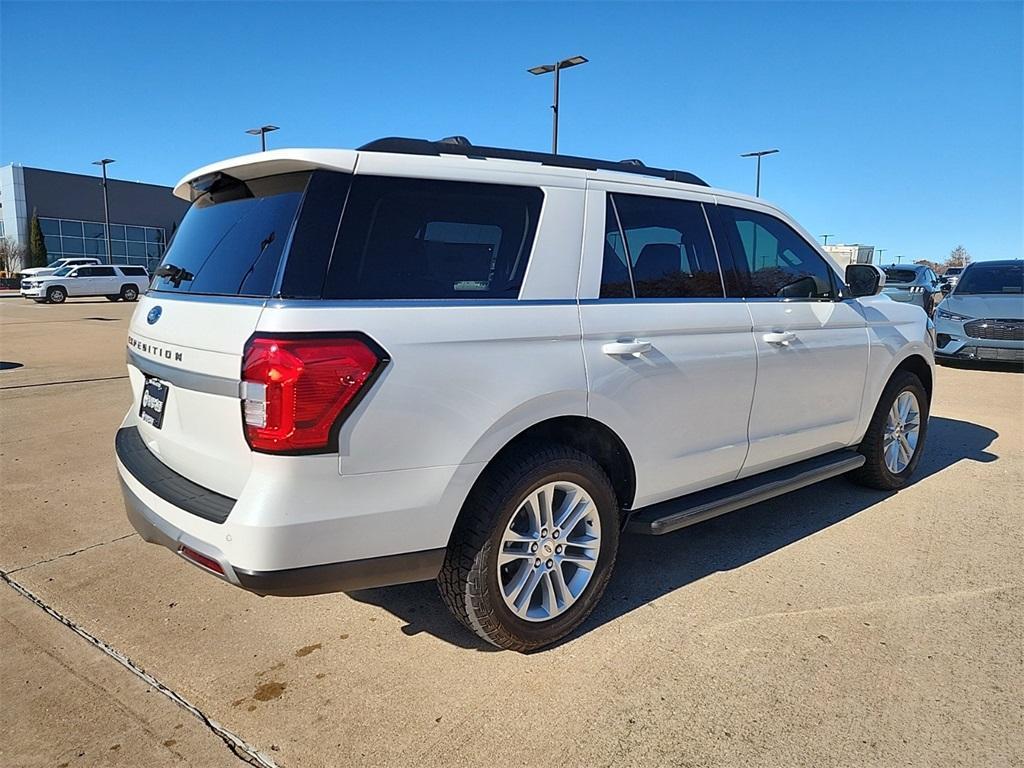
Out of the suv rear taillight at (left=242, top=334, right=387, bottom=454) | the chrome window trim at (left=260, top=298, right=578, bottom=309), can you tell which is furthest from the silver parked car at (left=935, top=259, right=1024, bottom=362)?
the suv rear taillight at (left=242, top=334, right=387, bottom=454)

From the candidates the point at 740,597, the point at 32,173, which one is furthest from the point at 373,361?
the point at 32,173

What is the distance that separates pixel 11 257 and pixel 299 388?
55.6 meters

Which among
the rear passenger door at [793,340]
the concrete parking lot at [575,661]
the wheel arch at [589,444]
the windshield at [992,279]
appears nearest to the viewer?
the concrete parking lot at [575,661]

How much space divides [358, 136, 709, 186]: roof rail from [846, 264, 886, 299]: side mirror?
4.65ft

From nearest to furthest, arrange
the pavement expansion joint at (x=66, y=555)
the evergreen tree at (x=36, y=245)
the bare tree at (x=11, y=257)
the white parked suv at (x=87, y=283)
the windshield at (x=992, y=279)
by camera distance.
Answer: the pavement expansion joint at (x=66, y=555) < the windshield at (x=992, y=279) < the white parked suv at (x=87, y=283) < the evergreen tree at (x=36, y=245) < the bare tree at (x=11, y=257)

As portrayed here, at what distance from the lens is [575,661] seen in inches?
113

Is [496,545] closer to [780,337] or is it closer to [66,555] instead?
[780,337]

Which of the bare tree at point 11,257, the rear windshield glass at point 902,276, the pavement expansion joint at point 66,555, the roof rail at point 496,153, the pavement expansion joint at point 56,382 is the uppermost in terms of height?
the bare tree at point 11,257

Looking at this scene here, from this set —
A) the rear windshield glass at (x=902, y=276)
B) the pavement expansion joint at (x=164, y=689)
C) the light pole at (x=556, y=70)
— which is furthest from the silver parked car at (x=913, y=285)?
the pavement expansion joint at (x=164, y=689)

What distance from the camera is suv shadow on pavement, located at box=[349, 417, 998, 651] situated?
10.6ft

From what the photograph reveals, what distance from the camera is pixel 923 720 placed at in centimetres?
248

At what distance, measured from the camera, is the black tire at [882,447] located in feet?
15.6

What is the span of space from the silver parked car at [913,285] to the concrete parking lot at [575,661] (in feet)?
39.4

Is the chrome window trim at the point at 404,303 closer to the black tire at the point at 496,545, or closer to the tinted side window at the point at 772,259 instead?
the black tire at the point at 496,545
